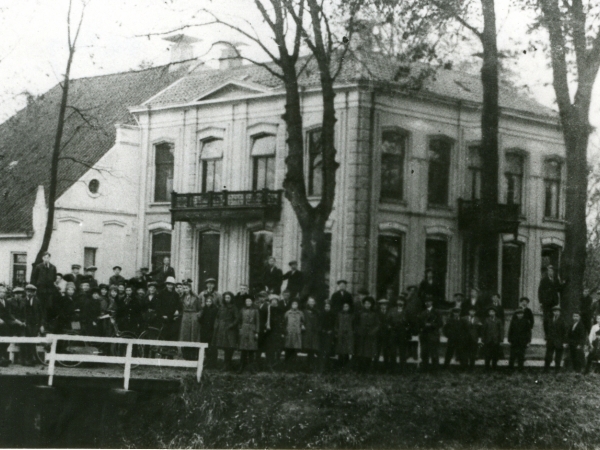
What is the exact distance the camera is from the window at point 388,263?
2358 cm

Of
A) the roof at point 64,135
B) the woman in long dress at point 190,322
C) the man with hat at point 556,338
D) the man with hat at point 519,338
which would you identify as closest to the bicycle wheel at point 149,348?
the woman in long dress at point 190,322

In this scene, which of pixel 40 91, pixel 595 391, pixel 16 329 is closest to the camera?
pixel 595 391

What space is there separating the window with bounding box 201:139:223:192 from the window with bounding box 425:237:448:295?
6.41m

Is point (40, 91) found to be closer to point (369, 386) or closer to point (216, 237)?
point (216, 237)

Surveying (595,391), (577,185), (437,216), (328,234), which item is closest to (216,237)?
(328,234)

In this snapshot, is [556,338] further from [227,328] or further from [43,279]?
[43,279]

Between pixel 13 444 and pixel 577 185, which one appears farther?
pixel 577 185

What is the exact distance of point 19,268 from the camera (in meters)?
23.9

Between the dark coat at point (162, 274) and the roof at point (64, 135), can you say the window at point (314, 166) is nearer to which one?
the roof at point (64, 135)

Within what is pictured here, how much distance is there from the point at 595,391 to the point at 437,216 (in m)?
10.2

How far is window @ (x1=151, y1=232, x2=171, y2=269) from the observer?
27578 millimetres

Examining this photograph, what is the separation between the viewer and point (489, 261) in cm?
1867

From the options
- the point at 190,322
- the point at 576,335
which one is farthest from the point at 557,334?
the point at 190,322

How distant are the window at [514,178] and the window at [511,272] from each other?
1.28 meters
